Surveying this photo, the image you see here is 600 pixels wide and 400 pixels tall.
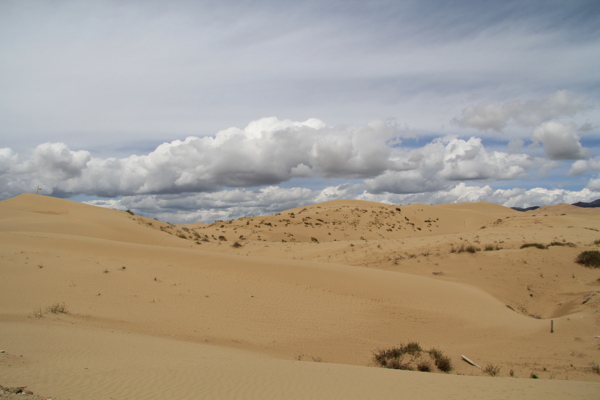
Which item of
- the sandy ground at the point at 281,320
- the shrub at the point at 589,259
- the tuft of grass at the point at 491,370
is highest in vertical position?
the shrub at the point at 589,259

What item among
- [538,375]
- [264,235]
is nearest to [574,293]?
[538,375]

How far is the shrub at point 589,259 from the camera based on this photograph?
19.6 meters

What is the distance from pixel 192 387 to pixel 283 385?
1625mm

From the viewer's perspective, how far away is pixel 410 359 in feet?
32.9

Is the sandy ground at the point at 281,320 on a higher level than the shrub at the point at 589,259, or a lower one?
lower

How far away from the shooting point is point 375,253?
83.3 feet

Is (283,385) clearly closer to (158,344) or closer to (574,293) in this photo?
(158,344)

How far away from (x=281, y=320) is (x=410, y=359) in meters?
4.47

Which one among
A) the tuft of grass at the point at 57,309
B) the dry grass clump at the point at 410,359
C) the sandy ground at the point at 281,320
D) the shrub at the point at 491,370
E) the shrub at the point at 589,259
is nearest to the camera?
the sandy ground at the point at 281,320

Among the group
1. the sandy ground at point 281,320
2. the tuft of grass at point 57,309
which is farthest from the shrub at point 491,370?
the tuft of grass at point 57,309

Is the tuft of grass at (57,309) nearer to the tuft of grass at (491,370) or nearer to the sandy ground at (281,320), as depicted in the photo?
the sandy ground at (281,320)

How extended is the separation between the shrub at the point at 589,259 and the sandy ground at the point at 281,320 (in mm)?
455

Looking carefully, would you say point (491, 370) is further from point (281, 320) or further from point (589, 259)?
point (589, 259)

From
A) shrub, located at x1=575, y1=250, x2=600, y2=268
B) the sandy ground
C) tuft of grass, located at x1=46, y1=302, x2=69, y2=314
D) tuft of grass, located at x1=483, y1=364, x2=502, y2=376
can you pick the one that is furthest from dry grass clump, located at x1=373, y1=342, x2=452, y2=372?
shrub, located at x1=575, y1=250, x2=600, y2=268
